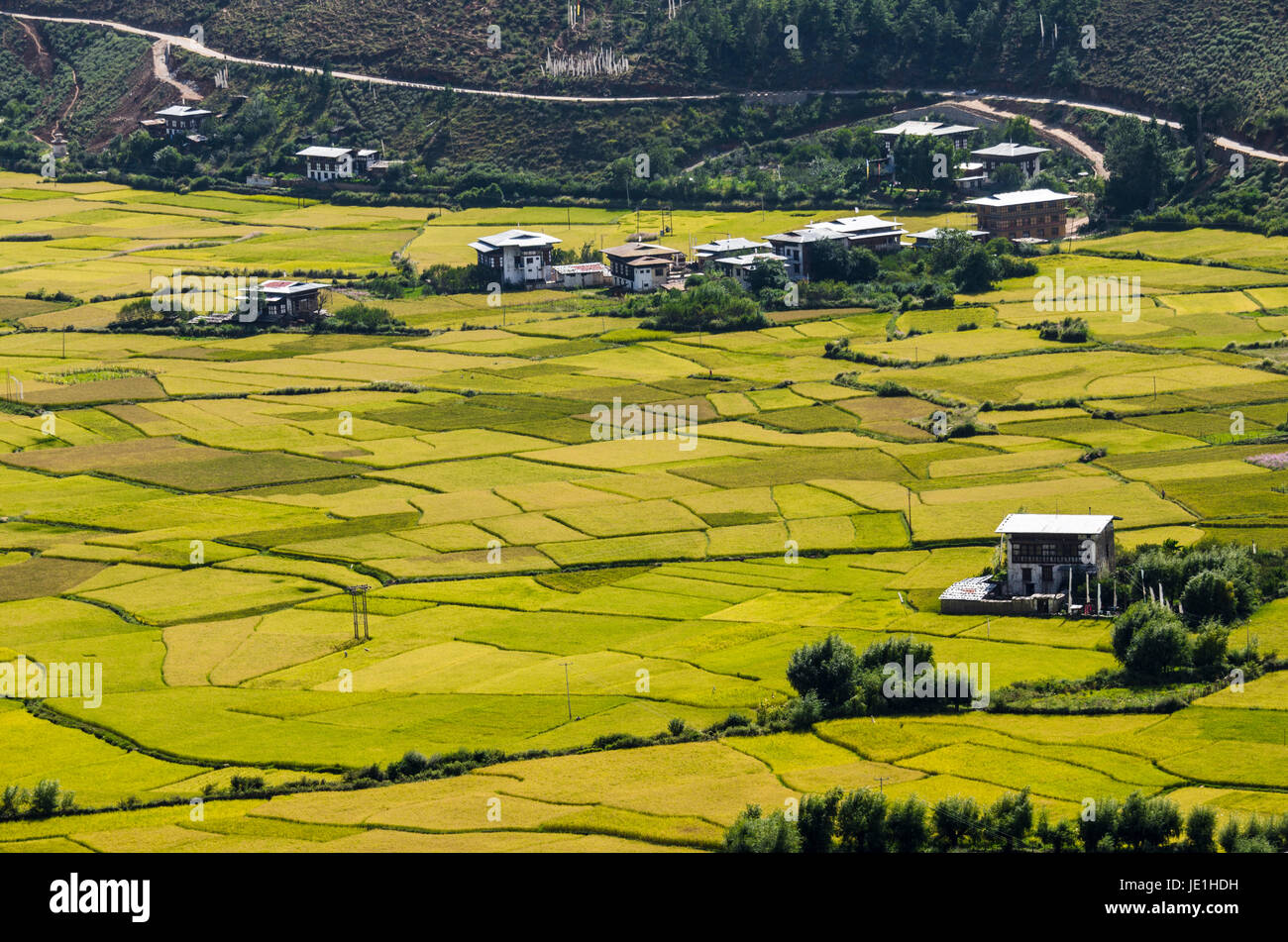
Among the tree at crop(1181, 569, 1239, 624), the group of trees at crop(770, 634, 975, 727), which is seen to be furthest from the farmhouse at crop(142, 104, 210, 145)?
the tree at crop(1181, 569, 1239, 624)

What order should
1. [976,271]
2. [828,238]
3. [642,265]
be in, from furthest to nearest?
[828,238] < [642,265] < [976,271]

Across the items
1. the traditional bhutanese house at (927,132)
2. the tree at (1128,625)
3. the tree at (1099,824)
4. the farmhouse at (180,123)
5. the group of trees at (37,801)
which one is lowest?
the group of trees at (37,801)

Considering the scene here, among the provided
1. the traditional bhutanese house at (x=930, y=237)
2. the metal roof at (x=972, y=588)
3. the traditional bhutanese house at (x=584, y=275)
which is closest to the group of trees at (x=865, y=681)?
the metal roof at (x=972, y=588)

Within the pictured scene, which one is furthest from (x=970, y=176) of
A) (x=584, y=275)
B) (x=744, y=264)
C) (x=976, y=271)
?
(x=584, y=275)

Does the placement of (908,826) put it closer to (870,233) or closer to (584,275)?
(870,233)

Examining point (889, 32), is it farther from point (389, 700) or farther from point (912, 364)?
point (389, 700)

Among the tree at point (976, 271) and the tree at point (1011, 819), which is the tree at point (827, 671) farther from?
the tree at point (976, 271)
